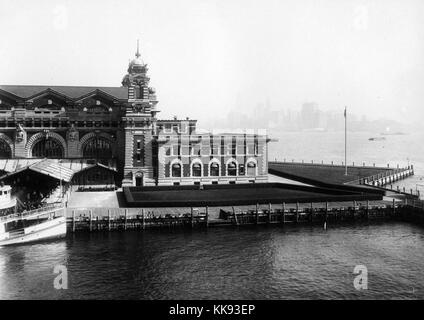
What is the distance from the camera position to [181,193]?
68.8 metres

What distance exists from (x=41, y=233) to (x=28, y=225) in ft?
11.1

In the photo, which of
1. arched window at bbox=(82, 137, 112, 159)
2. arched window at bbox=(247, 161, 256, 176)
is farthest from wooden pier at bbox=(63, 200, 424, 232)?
arched window at bbox=(82, 137, 112, 159)

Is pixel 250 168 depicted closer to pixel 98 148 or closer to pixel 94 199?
pixel 98 148

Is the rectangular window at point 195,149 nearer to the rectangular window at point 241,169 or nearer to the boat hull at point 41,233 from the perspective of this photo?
the rectangular window at point 241,169

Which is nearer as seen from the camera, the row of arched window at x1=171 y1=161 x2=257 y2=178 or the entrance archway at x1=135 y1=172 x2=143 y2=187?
the entrance archway at x1=135 y1=172 x2=143 y2=187

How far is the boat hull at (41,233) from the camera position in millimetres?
44619

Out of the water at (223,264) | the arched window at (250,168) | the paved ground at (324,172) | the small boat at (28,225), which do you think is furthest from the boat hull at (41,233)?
the paved ground at (324,172)

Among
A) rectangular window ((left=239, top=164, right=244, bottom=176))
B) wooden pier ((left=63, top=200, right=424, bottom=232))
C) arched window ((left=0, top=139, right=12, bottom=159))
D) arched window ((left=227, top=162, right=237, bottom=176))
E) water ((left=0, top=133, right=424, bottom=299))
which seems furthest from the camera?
rectangular window ((left=239, top=164, right=244, bottom=176))

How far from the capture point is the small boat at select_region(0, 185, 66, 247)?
44812 millimetres

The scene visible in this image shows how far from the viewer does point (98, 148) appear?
78750mm
